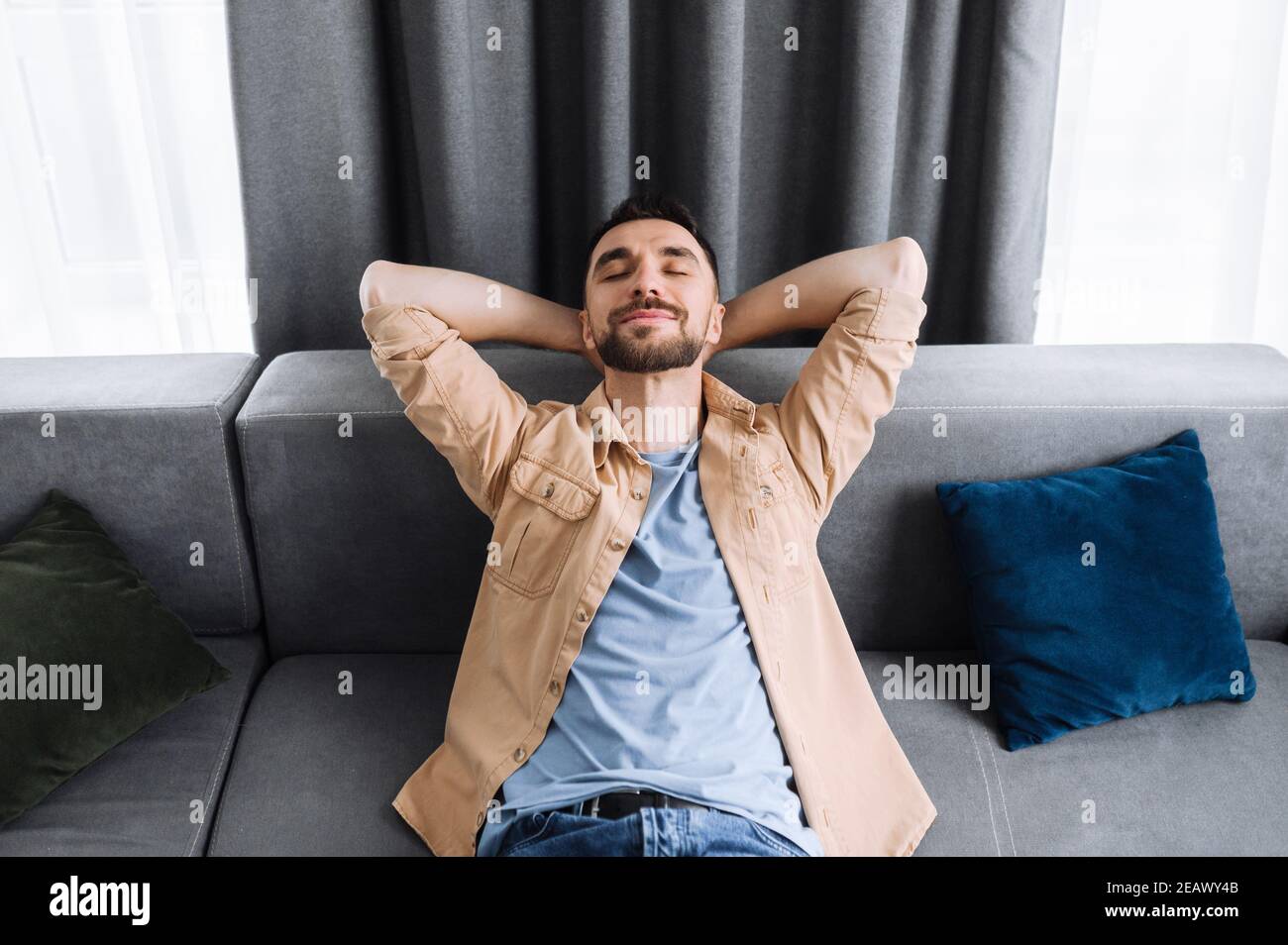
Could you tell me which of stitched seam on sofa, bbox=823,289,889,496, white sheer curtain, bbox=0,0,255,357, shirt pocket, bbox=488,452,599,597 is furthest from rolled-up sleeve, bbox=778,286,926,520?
white sheer curtain, bbox=0,0,255,357

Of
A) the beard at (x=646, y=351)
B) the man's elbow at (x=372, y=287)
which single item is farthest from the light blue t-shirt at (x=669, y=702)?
the man's elbow at (x=372, y=287)

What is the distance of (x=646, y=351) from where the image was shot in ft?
4.87

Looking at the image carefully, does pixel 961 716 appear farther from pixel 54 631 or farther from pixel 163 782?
pixel 54 631

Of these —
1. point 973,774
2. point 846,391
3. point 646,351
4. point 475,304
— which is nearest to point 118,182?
point 475,304

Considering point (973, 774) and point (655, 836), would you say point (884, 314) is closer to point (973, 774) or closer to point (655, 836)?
point (973, 774)

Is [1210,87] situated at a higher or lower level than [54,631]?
higher

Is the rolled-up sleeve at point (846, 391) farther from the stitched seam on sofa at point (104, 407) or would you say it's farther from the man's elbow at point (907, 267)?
the stitched seam on sofa at point (104, 407)

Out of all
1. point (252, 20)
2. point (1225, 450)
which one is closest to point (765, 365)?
point (1225, 450)

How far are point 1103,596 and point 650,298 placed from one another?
2.68 feet

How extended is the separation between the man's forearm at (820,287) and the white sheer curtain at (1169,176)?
616 millimetres

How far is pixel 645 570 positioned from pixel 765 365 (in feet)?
1.49

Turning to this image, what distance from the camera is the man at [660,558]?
1353 millimetres

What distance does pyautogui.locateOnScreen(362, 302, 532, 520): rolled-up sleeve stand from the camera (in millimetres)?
1485
